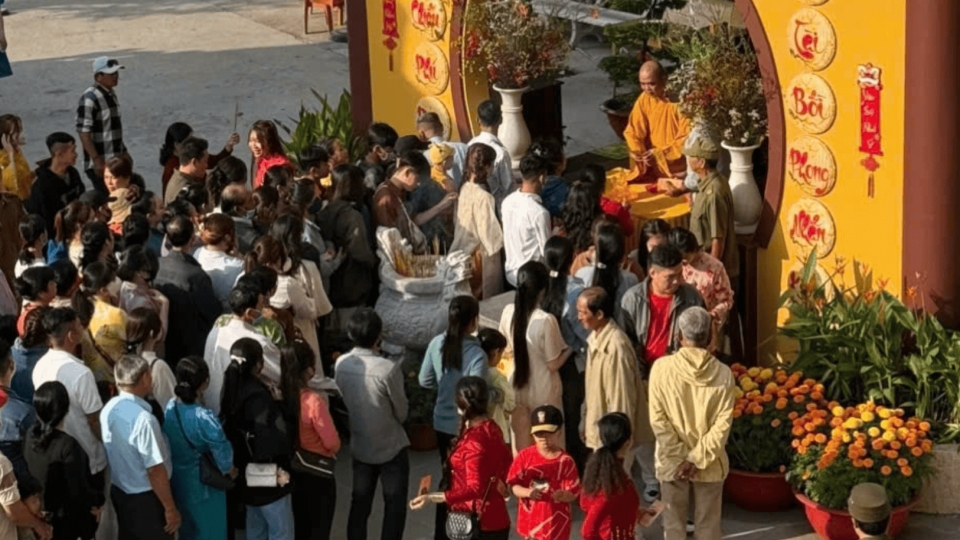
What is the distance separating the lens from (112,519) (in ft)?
32.9

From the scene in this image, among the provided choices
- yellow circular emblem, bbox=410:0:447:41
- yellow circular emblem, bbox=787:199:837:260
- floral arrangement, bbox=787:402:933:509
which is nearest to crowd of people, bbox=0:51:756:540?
yellow circular emblem, bbox=787:199:837:260

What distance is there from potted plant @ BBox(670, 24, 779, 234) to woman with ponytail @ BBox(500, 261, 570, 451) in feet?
6.80

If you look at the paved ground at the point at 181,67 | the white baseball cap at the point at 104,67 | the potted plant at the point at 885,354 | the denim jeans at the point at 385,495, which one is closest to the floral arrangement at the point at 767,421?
the potted plant at the point at 885,354

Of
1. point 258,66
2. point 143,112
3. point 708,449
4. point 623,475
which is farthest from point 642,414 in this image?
point 258,66

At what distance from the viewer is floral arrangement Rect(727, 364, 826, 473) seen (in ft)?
35.2

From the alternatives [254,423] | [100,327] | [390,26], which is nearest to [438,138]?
[390,26]

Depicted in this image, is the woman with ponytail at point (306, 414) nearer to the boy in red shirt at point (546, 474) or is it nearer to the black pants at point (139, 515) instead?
the black pants at point (139, 515)

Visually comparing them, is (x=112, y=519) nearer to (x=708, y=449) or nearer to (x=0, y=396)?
(x=0, y=396)

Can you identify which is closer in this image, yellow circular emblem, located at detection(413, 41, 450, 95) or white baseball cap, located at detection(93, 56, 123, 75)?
white baseball cap, located at detection(93, 56, 123, 75)

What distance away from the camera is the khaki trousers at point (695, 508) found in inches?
393

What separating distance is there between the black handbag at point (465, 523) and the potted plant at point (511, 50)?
5264mm

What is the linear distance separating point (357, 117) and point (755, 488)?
5.94 meters

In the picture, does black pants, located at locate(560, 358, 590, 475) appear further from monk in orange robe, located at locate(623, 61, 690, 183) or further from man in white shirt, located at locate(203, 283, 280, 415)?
monk in orange robe, located at locate(623, 61, 690, 183)

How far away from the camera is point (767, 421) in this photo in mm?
10766
